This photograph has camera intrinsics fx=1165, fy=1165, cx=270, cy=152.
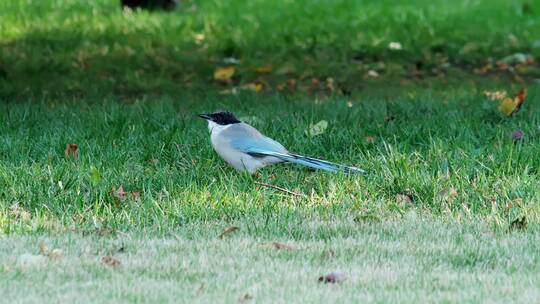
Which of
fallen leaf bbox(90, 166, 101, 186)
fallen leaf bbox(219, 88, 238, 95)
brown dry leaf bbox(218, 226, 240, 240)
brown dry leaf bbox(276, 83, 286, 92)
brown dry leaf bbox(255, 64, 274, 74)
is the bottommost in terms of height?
brown dry leaf bbox(255, 64, 274, 74)

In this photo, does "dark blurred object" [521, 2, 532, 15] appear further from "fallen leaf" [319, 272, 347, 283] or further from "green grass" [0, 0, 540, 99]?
"fallen leaf" [319, 272, 347, 283]

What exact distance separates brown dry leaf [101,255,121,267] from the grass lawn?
0.05m

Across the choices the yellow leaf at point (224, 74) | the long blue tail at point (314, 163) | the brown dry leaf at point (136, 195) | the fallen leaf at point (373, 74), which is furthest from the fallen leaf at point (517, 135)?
the yellow leaf at point (224, 74)

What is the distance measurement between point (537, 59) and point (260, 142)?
5.75 m

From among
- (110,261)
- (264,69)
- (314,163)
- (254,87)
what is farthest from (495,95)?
(110,261)

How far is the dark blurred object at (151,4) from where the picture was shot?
44.9 ft

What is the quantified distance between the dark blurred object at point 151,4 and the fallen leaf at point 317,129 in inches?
276

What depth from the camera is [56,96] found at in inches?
364

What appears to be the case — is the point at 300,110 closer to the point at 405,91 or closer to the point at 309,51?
the point at 405,91

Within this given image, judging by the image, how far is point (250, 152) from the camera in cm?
604

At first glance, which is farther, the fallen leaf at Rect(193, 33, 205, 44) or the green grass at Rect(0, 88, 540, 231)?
the fallen leaf at Rect(193, 33, 205, 44)

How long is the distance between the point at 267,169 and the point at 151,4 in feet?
25.5

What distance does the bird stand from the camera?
6.04 metres

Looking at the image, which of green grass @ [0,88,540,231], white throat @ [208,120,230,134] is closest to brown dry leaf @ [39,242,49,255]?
green grass @ [0,88,540,231]
